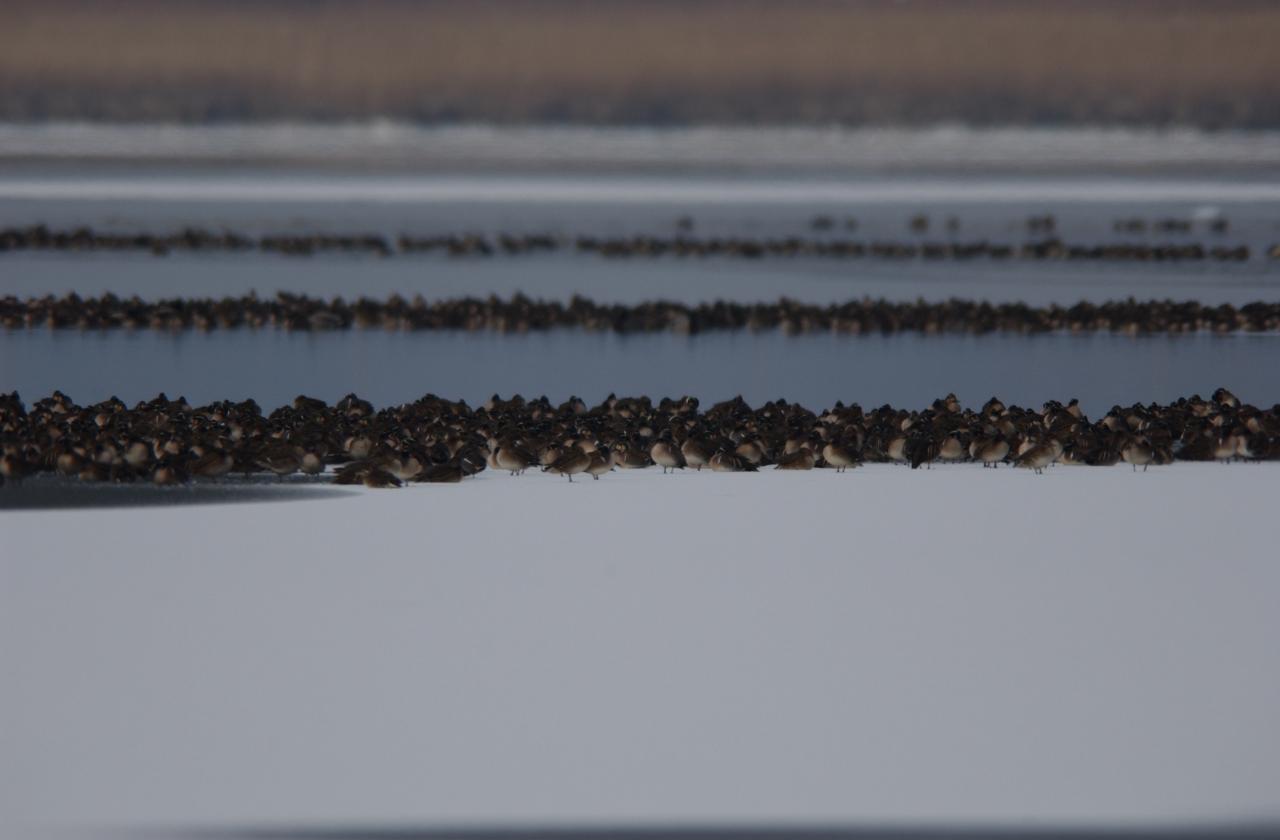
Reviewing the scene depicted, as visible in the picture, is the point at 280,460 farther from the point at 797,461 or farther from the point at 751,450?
the point at 797,461

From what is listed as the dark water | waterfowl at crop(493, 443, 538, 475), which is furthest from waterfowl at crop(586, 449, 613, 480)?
the dark water

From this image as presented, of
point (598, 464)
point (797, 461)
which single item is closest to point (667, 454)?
point (598, 464)

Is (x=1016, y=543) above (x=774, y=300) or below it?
below

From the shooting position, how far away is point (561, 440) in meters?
11.0

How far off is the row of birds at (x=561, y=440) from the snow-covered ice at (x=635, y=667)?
1227 millimetres

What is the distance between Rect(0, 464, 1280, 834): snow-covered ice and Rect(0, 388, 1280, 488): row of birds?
123 cm

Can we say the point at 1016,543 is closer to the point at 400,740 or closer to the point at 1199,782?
the point at 1199,782

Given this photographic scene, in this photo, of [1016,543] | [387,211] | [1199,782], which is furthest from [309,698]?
[387,211]

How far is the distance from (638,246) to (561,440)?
3028cm

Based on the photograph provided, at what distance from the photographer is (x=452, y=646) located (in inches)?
264

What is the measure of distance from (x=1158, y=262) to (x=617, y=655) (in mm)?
32329

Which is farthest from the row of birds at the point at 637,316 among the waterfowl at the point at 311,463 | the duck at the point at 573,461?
the waterfowl at the point at 311,463

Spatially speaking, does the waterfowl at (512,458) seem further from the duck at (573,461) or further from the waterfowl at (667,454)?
the waterfowl at (667,454)

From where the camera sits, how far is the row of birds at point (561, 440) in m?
10.3
